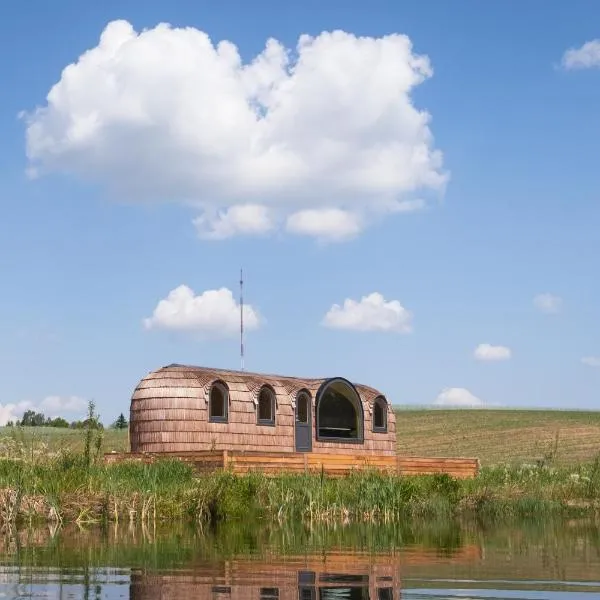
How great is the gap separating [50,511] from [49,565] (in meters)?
7.82

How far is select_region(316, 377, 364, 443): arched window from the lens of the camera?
121 ft

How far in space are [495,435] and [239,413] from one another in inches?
895

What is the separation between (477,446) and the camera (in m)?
48.7

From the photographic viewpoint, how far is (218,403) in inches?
1321

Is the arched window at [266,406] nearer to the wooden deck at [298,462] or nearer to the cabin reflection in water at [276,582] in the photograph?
the wooden deck at [298,462]

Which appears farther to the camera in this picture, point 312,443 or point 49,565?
point 312,443

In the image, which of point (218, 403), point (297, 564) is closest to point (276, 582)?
point (297, 564)

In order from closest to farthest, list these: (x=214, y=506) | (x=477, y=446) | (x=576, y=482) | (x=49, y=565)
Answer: (x=49, y=565) → (x=214, y=506) → (x=576, y=482) → (x=477, y=446)

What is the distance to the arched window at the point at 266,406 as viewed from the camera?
33.9m

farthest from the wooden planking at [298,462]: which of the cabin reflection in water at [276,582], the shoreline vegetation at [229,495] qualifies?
the cabin reflection in water at [276,582]

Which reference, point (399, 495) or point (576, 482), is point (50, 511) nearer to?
point (399, 495)

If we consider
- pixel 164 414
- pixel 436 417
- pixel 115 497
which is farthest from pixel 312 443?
pixel 436 417

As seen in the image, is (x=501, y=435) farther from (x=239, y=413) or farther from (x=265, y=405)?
(x=239, y=413)

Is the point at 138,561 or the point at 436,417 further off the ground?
the point at 436,417
